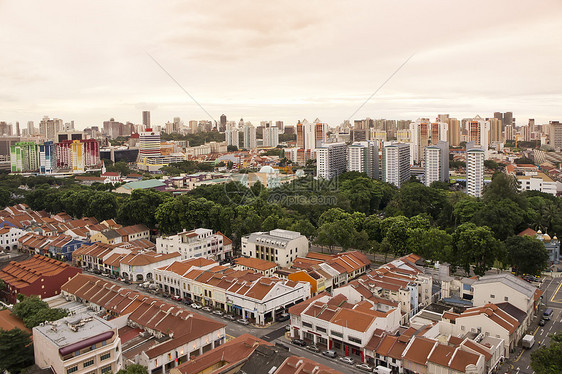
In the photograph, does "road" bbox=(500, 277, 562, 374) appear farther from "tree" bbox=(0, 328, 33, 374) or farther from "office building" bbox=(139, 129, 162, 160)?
"office building" bbox=(139, 129, 162, 160)

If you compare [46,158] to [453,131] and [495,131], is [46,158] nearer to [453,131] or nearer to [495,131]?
[453,131]

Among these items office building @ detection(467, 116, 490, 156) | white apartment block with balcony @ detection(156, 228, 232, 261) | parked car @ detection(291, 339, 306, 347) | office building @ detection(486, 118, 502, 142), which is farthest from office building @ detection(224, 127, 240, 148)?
parked car @ detection(291, 339, 306, 347)

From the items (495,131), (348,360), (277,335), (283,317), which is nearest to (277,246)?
(283,317)

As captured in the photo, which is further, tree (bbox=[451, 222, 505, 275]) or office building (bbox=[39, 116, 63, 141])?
office building (bbox=[39, 116, 63, 141])

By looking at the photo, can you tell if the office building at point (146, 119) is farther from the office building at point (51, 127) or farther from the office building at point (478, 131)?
the office building at point (478, 131)

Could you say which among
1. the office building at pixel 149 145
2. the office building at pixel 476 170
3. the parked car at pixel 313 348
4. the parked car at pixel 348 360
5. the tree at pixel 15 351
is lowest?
the parked car at pixel 313 348

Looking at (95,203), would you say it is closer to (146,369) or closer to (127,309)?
(127,309)

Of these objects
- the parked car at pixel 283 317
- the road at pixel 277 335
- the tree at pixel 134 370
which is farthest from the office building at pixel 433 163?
the tree at pixel 134 370
